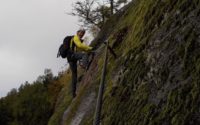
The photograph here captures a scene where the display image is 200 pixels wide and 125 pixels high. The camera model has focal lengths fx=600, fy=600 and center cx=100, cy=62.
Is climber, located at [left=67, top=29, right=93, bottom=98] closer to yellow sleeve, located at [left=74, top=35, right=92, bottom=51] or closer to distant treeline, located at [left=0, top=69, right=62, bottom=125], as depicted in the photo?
yellow sleeve, located at [left=74, top=35, right=92, bottom=51]

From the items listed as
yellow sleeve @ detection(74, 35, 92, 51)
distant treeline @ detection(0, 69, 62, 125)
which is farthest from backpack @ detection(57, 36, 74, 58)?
distant treeline @ detection(0, 69, 62, 125)

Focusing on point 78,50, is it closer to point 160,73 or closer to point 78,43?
point 78,43

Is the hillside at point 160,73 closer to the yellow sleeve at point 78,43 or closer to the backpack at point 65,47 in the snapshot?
the yellow sleeve at point 78,43

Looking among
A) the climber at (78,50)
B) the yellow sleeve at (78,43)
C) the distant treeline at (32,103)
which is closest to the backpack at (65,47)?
the climber at (78,50)

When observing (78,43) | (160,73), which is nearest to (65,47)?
(78,43)

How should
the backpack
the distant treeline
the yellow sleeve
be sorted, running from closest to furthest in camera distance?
the yellow sleeve → the backpack → the distant treeline

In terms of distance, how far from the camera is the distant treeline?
48562 mm

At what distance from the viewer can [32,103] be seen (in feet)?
168

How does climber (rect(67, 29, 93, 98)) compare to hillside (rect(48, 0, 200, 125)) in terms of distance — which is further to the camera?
climber (rect(67, 29, 93, 98))

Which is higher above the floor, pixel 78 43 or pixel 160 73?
pixel 78 43

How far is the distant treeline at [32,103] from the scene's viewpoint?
159 feet

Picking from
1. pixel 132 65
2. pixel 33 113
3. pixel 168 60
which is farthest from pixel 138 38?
pixel 33 113

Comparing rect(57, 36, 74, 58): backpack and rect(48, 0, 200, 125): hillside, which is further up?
rect(57, 36, 74, 58): backpack

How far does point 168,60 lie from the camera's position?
9836 millimetres
